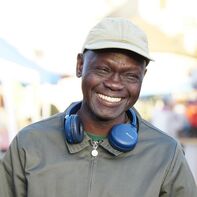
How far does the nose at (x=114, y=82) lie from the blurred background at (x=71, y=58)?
382 cm

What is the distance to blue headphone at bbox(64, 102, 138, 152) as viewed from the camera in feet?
8.55

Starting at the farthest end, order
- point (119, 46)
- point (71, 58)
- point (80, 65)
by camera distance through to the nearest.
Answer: point (71, 58), point (80, 65), point (119, 46)

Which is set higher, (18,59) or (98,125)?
(98,125)

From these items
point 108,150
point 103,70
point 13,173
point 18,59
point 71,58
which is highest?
point 103,70

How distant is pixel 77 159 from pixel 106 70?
15.3 inches

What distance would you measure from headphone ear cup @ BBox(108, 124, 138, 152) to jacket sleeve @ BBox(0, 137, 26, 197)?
0.39 m

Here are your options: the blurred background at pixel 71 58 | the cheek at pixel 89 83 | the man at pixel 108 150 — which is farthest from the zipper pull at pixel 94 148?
the blurred background at pixel 71 58

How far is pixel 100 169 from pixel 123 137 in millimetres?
162

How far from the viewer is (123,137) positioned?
2613mm

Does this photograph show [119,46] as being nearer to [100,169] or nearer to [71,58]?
[100,169]

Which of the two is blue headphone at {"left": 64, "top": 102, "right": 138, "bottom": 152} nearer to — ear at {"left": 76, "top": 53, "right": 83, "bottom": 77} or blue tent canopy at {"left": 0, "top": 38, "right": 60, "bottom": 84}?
ear at {"left": 76, "top": 53, "right": 83, "bottom": 77}

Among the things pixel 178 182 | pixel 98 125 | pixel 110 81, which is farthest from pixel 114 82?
pixel 178 182

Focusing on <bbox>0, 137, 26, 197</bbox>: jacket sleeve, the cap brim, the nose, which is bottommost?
<bbox>0, 137, 26, 197</bbox>: jacket sleeve

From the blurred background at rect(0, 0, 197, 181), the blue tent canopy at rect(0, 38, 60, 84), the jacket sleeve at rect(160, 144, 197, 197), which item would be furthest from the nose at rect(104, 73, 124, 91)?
the blue tent canopy at rect(0, 38, 60, 84)
